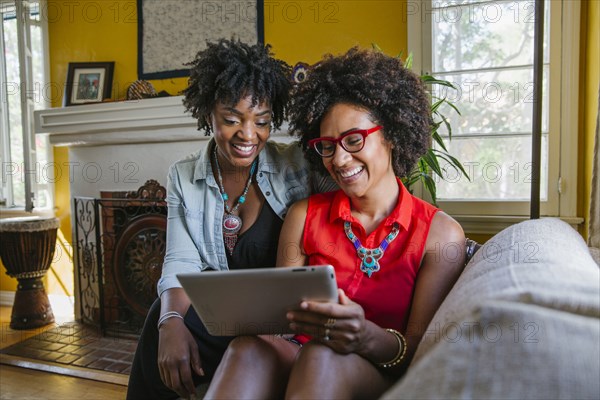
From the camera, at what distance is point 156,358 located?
1388mm

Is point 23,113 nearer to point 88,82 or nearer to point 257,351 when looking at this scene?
point 88,82

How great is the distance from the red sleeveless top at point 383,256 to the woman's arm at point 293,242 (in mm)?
17

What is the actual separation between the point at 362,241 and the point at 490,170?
141 centimetres

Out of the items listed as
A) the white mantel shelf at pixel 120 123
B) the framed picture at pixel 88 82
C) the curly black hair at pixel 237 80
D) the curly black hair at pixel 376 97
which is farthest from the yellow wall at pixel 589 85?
the framed picture at pixel 88 82

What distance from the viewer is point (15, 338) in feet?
10.2

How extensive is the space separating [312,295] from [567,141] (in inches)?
69.9

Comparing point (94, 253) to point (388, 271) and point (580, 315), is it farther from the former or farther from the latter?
point (580, 315)

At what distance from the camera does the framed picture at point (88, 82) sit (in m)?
3.28

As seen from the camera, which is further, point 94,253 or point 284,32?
point 94,253

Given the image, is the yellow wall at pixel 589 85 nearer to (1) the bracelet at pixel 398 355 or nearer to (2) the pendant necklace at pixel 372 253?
(2) the pendant necklace at pixel 372 253

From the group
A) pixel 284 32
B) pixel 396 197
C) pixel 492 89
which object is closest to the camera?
pixel 396 197

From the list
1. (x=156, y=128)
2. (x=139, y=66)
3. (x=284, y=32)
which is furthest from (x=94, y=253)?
(x=284, y=32)

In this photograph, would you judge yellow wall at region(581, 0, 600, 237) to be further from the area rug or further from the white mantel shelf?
the area rug

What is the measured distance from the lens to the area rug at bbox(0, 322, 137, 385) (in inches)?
101
